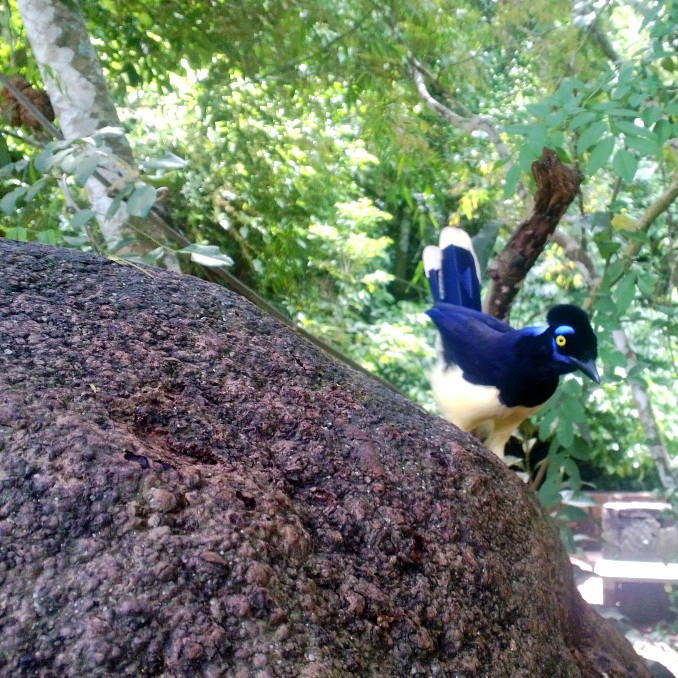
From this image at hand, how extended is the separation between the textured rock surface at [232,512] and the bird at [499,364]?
0.36 meters

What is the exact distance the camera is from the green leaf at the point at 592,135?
1109mm

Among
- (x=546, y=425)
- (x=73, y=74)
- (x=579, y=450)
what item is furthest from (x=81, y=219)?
(x=579, y=450)

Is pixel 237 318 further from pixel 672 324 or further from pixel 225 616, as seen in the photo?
pixel 672 324

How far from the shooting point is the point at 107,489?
49cm

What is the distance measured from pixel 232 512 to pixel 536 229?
1164 millimetres

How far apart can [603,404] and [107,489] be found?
3.17 metres

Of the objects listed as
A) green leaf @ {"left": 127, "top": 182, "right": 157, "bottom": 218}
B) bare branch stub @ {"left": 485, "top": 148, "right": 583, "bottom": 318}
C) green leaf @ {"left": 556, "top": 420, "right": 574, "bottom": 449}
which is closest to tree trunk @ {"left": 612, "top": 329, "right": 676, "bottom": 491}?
bare branch stub @ {"left": 485, "top": 148, "right": 583, "bottom": 318}

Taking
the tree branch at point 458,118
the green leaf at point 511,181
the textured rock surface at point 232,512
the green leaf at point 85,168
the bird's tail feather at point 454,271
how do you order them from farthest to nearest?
the tree branch at point 458,118 → the bird's tail feather at point 454,271 → the green leaf at point 511,181 → the green leaf at point 85,168 → the textured rock surface at point 232,512

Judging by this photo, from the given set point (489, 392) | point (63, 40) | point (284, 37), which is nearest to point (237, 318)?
point (489, 392)

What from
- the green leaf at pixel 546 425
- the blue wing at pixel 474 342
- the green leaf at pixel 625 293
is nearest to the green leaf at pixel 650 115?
the green leaf at pixel 625 293

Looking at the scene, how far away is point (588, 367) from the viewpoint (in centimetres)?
110

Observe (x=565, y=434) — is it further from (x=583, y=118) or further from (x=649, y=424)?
(x=649, y=424)

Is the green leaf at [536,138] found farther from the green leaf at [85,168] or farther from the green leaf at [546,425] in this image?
the green leaf at [85,168]

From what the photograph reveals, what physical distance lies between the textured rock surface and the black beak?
336mm
